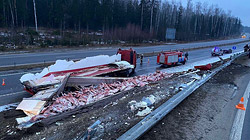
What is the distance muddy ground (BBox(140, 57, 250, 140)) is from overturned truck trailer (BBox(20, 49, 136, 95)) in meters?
5.82

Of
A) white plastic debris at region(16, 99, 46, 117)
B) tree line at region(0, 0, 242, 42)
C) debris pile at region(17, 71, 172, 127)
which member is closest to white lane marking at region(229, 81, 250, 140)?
debris pile at region(17, 71, 172, 127)

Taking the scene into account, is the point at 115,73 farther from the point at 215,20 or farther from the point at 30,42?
the point at 215,20

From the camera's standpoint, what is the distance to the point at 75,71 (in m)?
10.9

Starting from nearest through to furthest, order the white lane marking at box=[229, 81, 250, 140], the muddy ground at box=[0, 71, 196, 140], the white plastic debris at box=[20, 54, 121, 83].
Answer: the muddy ground at box=[0, 71, 196, 140] < the white lane marking at box=[229, 81, 250, 140] < the white plastic debris at box=[20, 54, 121, 83]

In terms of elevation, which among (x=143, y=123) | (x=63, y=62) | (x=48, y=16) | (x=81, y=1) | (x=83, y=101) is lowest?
(x=83, y=101)

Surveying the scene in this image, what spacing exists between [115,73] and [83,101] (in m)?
5.13

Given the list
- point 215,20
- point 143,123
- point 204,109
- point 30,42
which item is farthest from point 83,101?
point 215,20

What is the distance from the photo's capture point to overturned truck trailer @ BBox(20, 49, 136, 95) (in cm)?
841

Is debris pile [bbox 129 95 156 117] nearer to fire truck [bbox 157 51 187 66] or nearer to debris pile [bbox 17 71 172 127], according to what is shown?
debris pile [bbox 17 71 172 127]

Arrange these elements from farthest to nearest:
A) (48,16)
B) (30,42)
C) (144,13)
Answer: (144,13), (48,16), (30,42)

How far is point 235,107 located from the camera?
6328 millimetres

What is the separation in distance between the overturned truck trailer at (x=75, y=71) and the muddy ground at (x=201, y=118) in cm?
582

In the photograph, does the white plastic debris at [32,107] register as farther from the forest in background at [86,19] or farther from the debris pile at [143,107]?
the forest in background at [86,19]

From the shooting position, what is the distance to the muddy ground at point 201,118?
4.07 metres
